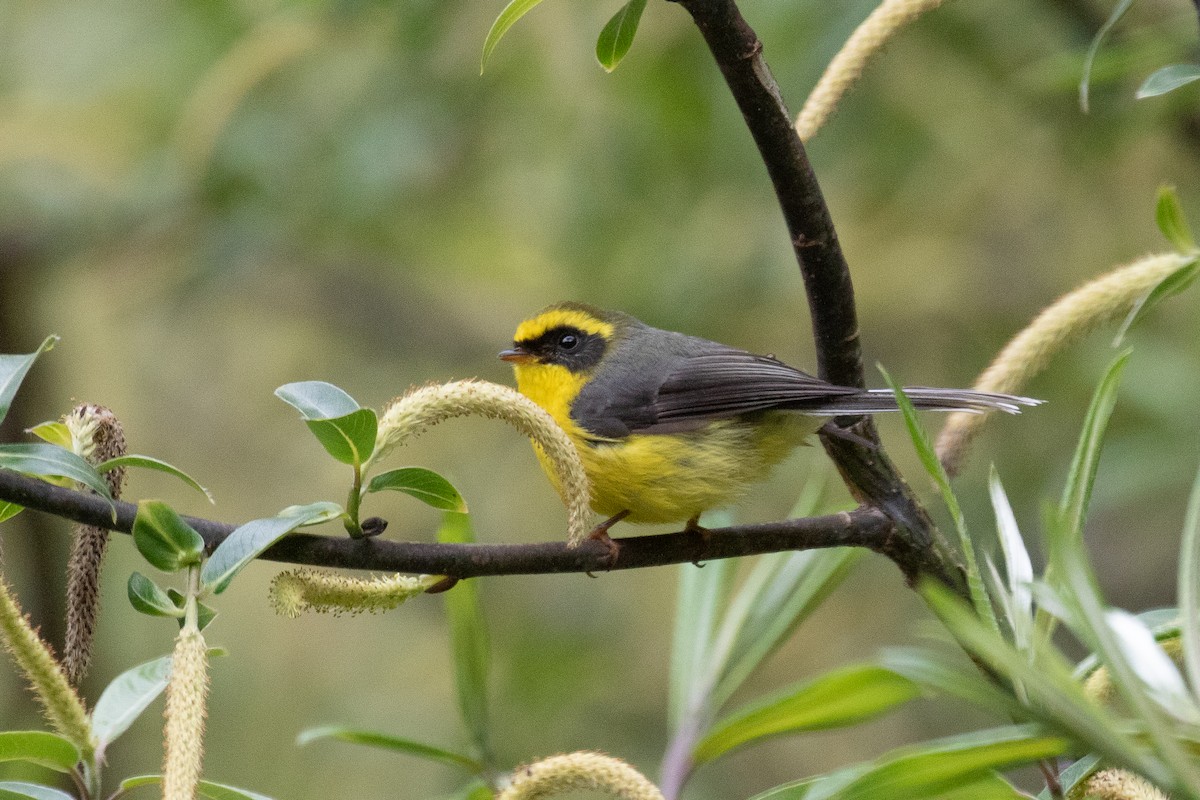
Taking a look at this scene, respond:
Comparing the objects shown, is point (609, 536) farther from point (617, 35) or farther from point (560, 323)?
point (617, 35)

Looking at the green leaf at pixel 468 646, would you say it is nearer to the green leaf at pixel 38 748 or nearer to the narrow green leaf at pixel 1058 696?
the green leaf at pixel 38 748

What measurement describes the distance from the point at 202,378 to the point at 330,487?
108 cm

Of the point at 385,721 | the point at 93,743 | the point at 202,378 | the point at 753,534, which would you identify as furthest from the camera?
the point at 202,378

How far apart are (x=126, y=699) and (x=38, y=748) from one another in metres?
0.20

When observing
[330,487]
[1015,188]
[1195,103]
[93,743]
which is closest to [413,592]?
[93,743]

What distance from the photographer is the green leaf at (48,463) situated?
1.55 m

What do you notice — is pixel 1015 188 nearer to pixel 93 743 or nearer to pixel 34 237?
pixel 34 237

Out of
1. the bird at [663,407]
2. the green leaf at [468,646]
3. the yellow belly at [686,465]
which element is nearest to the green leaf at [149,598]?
the green leaf at [468,646]

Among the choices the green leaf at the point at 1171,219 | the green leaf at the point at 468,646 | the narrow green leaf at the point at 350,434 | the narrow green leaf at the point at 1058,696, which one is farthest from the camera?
the green leaf at the point at 468,646

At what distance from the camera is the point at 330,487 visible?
18.7 ft

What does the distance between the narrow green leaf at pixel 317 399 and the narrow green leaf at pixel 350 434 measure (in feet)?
0.10

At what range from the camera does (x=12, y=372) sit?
1.63 metres

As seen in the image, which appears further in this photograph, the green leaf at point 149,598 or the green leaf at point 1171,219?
the green leaf at point 1171,219

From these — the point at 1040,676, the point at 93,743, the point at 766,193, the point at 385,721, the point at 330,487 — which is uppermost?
the point at 766,193
